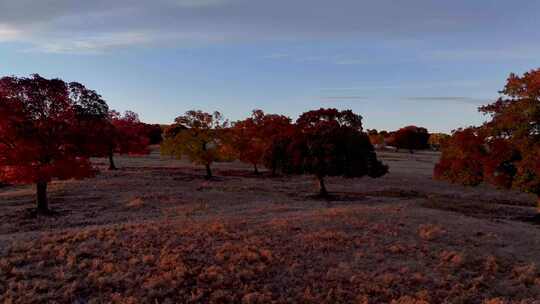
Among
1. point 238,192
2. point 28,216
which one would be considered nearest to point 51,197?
point 28,216

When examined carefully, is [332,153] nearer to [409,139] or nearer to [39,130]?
[39,130]

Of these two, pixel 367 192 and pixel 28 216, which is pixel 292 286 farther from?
pixel 367 192

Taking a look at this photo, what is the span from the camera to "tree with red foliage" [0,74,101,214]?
29484 millimetres

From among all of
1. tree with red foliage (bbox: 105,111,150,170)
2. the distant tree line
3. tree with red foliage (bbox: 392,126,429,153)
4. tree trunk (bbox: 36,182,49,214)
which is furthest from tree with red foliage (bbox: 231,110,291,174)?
tree with red foliage (bbox: 392,126,429,153)

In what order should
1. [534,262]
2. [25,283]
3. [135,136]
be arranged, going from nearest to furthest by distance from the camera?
[25,283] < [534,262] < [135,136]

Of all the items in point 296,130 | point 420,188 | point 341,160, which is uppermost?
point 296,130

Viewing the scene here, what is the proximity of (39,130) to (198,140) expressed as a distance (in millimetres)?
32151

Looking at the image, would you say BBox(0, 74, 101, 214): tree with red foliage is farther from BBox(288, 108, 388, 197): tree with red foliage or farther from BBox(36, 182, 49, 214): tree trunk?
BBox(288, 108, 388, 197): tree with red foliage

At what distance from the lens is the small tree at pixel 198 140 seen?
61.3 m

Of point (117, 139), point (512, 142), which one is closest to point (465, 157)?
point (512, 142)

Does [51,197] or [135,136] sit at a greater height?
[135,136]

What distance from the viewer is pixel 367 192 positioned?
48469mm

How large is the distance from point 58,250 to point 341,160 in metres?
Answer: 29.2

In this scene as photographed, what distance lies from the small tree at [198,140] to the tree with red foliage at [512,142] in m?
36.4
